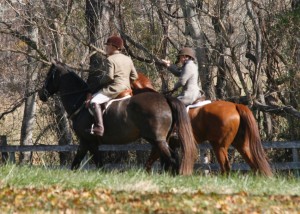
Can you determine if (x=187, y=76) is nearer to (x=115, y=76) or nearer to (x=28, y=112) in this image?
(x=115, y=76)

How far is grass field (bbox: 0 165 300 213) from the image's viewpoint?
9.46m

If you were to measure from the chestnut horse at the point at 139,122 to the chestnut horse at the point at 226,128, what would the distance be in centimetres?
104

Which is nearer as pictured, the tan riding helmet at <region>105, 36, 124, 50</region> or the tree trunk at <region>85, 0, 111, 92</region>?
the tan riding helmet at <region>105, 36, 124, 50</region>

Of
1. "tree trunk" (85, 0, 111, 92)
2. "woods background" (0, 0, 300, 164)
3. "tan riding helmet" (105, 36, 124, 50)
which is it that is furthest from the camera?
"tree trunk" (85, 0, 111, 92)

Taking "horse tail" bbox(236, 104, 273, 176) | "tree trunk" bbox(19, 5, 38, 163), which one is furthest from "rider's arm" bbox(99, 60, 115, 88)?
"tree trunk" bbox(19, 5, 38, 163)

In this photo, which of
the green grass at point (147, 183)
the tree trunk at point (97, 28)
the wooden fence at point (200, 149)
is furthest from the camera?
the tree trunk at point (97, 28)

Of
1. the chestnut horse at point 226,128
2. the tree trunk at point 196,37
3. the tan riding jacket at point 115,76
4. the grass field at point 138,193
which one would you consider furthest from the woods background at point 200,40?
the grass field at point 138,193

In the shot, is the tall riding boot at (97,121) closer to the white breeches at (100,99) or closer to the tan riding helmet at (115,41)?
the white breeches at (100,99)

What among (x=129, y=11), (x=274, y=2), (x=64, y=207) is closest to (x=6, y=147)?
(x=129, y=11)

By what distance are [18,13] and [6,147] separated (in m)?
4.07

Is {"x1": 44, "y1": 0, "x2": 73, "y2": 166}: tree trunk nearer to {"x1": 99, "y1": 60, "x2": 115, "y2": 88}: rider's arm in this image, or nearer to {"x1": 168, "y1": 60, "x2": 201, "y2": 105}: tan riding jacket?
{"x1": 99, "y1": 60, "x2": 115, "y2": 88}: rider's arm

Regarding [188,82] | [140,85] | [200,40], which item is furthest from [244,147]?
[200,40]

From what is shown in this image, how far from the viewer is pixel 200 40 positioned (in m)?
20.8

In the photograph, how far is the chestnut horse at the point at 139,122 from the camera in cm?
1571
